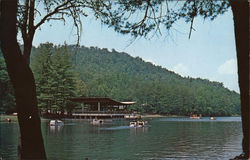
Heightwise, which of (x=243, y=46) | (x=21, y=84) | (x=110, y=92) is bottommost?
(x=21, y=84)

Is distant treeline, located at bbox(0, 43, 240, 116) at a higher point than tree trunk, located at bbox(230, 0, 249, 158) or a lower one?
higher

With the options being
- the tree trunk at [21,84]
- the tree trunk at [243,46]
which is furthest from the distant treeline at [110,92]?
the tree trunk at [243,46]

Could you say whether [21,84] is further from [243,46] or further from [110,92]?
[110,92]

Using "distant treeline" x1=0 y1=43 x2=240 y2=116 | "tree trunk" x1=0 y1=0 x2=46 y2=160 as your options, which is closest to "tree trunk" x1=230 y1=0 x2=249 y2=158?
"tree trunk" x1=0 y1=0 x2=46 y2=160

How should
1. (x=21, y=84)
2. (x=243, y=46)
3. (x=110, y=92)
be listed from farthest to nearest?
(x=110, y=92), (x=21, y=84), (x=243, y=46)

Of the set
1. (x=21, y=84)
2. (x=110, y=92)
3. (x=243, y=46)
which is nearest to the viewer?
(x=243, y=46)

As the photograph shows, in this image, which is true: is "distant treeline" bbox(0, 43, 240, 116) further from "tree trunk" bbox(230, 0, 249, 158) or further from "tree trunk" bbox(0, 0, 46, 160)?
"tree trunk" bbox(230, 0, 249, 158)

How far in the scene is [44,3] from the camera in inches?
372

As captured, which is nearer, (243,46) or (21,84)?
(243,46)

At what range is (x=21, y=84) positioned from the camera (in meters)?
6.51

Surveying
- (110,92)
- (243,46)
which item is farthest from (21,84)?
(110,92)

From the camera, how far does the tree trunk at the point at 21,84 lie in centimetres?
622

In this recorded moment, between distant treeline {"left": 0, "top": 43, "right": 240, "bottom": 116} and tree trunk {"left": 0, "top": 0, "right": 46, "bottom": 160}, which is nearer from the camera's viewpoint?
tree trunk {"left": 0, "top": 0, "right": 46, "bottom": 160}

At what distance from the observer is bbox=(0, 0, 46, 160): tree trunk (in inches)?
245
